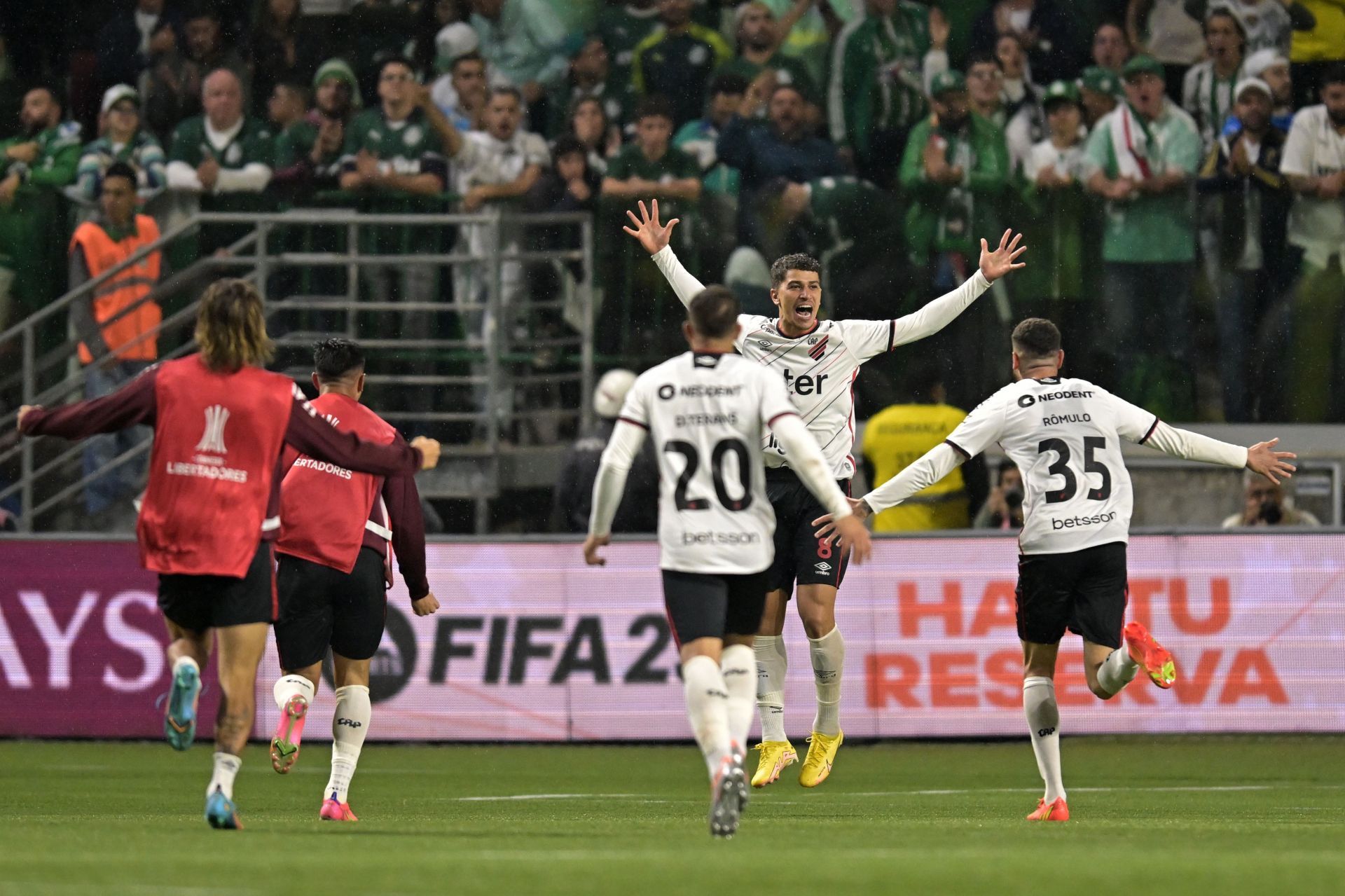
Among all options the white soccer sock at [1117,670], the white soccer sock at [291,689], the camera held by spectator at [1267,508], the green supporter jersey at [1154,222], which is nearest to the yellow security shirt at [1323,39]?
the green supporter jersey at [1154,222]

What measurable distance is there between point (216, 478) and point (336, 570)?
1.88 m

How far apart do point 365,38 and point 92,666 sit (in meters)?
6.54

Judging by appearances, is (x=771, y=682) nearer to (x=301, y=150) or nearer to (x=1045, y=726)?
(x=1045, y=726)

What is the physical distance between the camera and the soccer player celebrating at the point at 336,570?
9969 mm

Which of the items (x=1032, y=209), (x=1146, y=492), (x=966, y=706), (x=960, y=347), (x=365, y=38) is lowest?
(x=966, y=706)

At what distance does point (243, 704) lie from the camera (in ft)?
27.5

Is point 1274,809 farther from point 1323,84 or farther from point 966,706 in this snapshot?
point 1323,84

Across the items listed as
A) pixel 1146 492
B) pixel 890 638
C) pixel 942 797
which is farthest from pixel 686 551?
pixel 1146 492

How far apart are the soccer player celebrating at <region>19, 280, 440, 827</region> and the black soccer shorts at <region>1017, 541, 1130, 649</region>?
11.8ft

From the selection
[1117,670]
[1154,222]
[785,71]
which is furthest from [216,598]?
[1154,222]

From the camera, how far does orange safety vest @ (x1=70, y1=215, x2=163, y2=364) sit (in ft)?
59.5

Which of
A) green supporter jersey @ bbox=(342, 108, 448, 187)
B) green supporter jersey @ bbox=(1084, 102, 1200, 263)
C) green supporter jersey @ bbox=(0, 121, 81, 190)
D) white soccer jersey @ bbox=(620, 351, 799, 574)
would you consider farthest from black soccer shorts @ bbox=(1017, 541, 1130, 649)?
green supporter jersey @ bbox=(0, 121, 81, 190)

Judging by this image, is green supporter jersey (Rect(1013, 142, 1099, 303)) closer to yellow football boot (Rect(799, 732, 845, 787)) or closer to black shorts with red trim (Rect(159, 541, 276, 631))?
yellow football boot (Rect(799, 732, 845, 787))

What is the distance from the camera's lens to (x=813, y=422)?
443 inches
